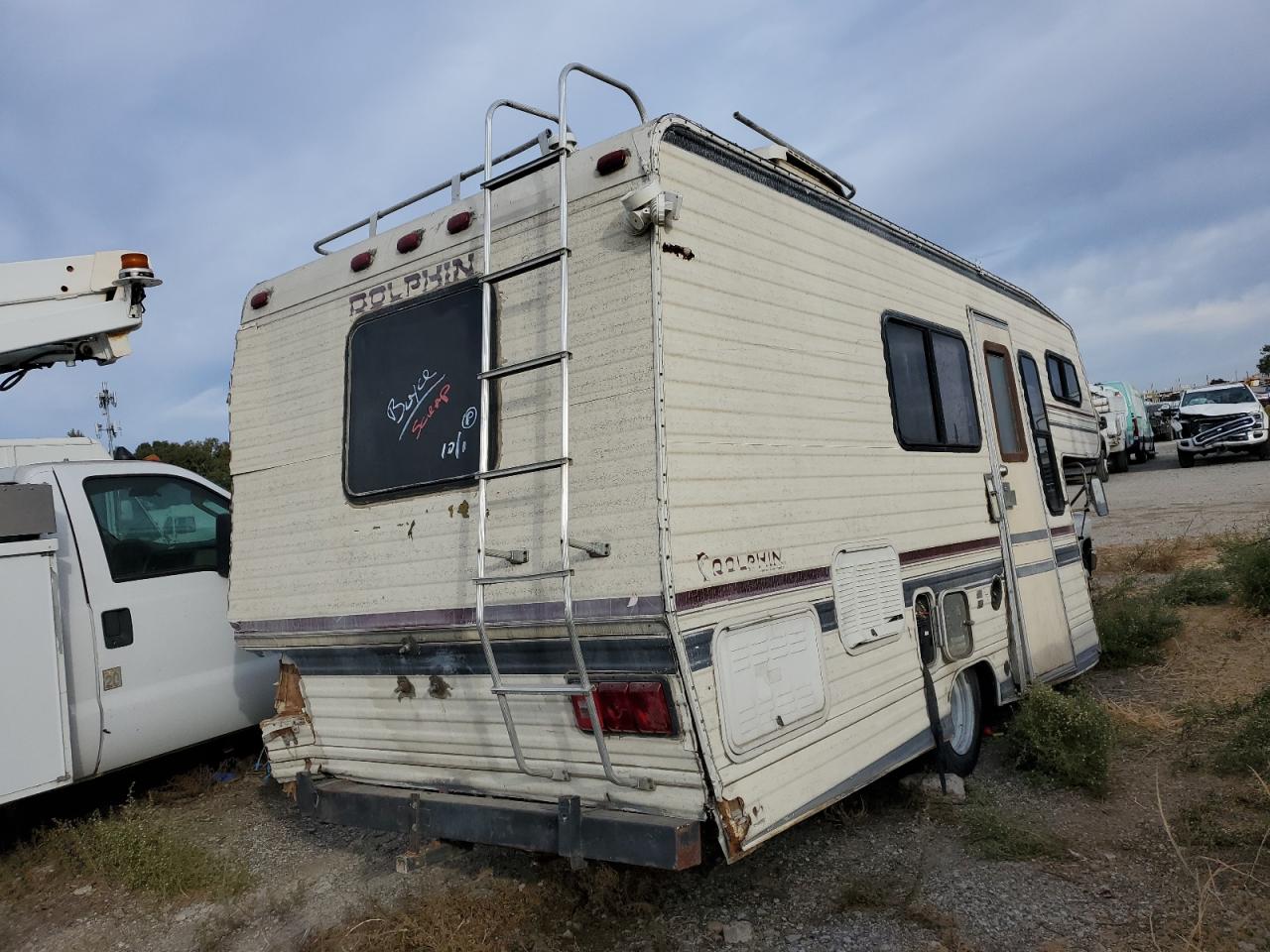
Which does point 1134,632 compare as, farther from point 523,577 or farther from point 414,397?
point 414,397

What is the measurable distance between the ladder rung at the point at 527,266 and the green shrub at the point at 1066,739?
3553 millimetres

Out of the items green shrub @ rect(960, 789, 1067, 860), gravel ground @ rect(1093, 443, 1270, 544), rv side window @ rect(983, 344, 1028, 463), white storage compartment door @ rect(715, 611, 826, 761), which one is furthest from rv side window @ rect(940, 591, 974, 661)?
gravel ground @ rect(1093, 443, 1270, 544)

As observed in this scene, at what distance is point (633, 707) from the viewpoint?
10.4 feet

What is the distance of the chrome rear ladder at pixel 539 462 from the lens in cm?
315

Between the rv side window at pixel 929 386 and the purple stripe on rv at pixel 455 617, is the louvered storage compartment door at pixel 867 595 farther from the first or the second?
the purple stripe on rv at pixel 455 617

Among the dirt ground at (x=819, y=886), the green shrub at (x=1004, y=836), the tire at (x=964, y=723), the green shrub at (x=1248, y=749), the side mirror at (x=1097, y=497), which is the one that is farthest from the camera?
the side mirror at (x=1097, y=497)

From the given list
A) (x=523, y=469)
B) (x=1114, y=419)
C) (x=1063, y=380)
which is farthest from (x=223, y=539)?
(x=1114, y=419)

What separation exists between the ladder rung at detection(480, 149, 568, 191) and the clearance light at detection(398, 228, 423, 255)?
508 mm

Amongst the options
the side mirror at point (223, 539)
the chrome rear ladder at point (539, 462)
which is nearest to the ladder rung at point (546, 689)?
the chrome rear ladder at point (539, 462)

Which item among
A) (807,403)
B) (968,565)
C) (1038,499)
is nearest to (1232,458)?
(1038,499)

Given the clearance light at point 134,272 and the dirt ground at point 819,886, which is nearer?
the dirt ground at point 819,886

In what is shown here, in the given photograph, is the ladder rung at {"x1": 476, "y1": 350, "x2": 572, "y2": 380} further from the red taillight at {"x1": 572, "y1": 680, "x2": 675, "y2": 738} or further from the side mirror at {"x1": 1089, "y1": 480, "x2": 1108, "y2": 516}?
the side mirror at {"x1": 1089, "y1": 480, "x2": 1108, "y2": 516}

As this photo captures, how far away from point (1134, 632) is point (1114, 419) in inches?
667

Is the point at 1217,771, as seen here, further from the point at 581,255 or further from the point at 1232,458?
the point at 1232,458
